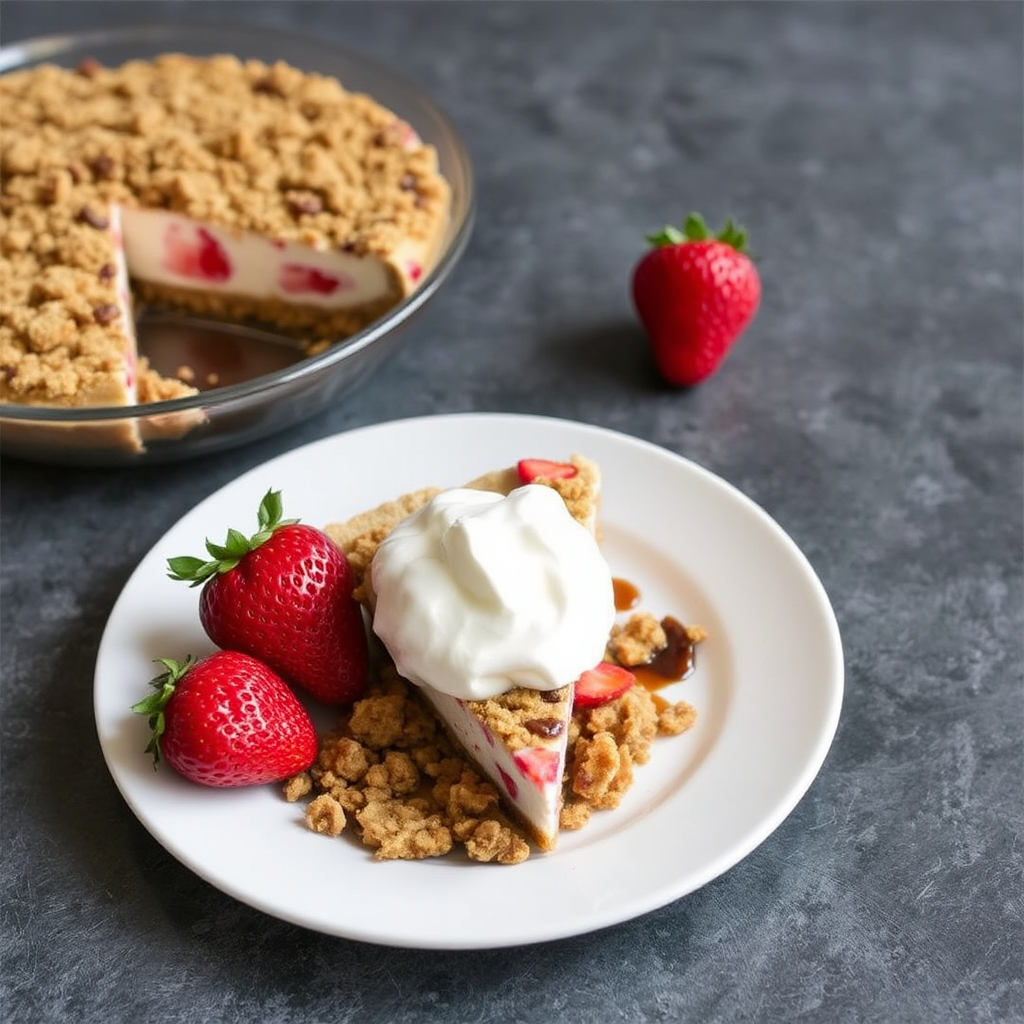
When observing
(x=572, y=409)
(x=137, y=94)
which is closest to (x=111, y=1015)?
(x=572, y=409)

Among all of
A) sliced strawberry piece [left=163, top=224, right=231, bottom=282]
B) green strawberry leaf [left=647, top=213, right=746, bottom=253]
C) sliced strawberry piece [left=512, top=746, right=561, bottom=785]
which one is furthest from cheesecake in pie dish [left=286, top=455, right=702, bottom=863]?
sliced strawberry piece [left=163, top=224, right=231, bottom=282]

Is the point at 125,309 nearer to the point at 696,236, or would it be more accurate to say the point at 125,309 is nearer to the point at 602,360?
the point at 602,360

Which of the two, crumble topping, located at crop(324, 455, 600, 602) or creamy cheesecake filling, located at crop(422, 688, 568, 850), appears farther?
crumble topping, located at crop(324, 455, 600, 602)

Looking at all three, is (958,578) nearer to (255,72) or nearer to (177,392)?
(177,392)

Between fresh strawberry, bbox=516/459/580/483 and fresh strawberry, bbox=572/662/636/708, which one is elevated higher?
fresh strawberry, bbox=516/459/580/483

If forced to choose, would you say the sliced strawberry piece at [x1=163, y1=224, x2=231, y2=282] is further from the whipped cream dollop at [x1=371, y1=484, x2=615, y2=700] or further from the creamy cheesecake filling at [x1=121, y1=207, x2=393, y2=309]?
the whipped cream dollop at [x1=371, y1=484, x2=615, y2=700]

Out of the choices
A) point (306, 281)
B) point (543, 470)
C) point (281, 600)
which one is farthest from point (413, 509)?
point (306, 281)

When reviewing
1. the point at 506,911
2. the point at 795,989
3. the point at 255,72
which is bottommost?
the point at 795,989
